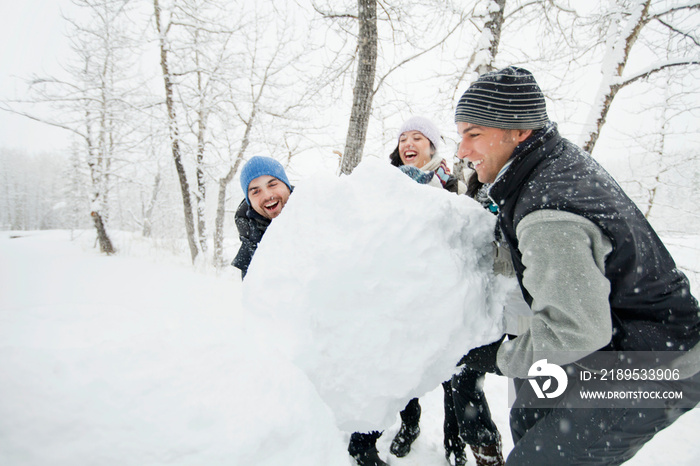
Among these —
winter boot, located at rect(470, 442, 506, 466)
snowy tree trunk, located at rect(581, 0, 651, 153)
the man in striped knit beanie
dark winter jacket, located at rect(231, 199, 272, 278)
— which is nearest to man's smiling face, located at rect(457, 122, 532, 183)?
the man in striped knit beanie

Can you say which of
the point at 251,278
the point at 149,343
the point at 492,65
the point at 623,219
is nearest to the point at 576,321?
the point at 623,219

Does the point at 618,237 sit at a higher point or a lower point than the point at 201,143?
lower

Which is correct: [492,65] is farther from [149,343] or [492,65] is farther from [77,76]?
[77,76]

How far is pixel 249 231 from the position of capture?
2125mm

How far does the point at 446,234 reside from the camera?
1310mm

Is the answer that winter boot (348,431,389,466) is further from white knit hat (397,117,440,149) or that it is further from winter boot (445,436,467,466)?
white knit hat (397,117,440,149)

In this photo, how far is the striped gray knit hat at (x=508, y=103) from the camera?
1.18 meters

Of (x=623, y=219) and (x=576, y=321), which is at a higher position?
(x=623, y=219)

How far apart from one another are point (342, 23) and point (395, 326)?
173 inches

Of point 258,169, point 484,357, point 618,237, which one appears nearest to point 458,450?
point 484,357

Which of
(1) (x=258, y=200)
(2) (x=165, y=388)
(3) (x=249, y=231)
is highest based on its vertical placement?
(1) (x=258, y=200)

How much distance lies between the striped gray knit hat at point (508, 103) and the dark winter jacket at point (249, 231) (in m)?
1.52

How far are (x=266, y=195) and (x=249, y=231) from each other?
0.97ft

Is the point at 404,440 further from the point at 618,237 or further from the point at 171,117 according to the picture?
the point at 171,117
